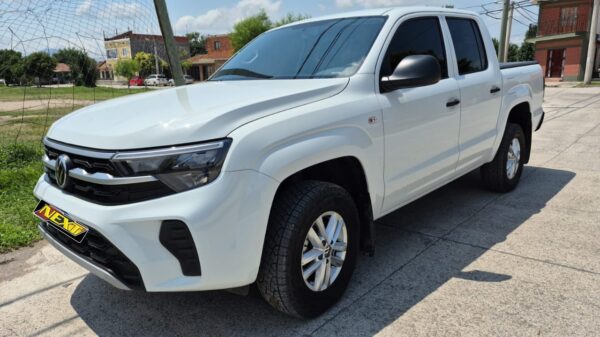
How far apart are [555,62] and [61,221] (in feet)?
122

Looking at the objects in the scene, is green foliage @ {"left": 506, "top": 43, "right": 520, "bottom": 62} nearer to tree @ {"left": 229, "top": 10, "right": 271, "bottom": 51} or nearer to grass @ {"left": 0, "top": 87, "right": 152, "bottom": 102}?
tree @ {"left": 229, "top": 10, "right": 271, "bottom": 51}

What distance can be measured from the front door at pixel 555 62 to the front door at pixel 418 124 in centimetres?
3402

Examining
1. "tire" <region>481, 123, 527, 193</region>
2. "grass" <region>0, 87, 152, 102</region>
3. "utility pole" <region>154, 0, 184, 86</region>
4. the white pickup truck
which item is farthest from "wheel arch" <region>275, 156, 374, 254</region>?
"grass" <region>0, 87, 152, 102</region>

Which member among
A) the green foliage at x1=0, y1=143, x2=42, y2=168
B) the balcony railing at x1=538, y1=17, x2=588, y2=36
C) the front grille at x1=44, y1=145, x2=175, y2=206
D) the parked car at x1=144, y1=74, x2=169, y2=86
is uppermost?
the balcony railing at x1=538, y1=17, x2=588, y2=36

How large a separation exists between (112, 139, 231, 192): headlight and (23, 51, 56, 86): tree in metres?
6.12

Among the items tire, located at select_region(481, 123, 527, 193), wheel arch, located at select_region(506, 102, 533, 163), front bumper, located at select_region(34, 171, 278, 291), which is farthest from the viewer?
wheel arch, located at select_region(506, 102, 533, 163)

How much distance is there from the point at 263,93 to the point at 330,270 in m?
1.14

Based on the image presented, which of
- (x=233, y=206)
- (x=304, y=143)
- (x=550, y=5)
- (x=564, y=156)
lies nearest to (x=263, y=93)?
(x=304, y=143)

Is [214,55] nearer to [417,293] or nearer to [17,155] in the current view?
[17,155]

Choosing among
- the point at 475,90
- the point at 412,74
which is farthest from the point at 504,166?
the point at 412,74

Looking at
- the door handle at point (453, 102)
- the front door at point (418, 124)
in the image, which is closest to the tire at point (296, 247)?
the front door at point (418, 124)

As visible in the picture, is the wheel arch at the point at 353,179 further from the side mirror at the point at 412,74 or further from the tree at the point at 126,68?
the tree at the point at 126,68

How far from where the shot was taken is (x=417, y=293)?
10.1 feet

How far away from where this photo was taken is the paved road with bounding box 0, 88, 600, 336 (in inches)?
108
